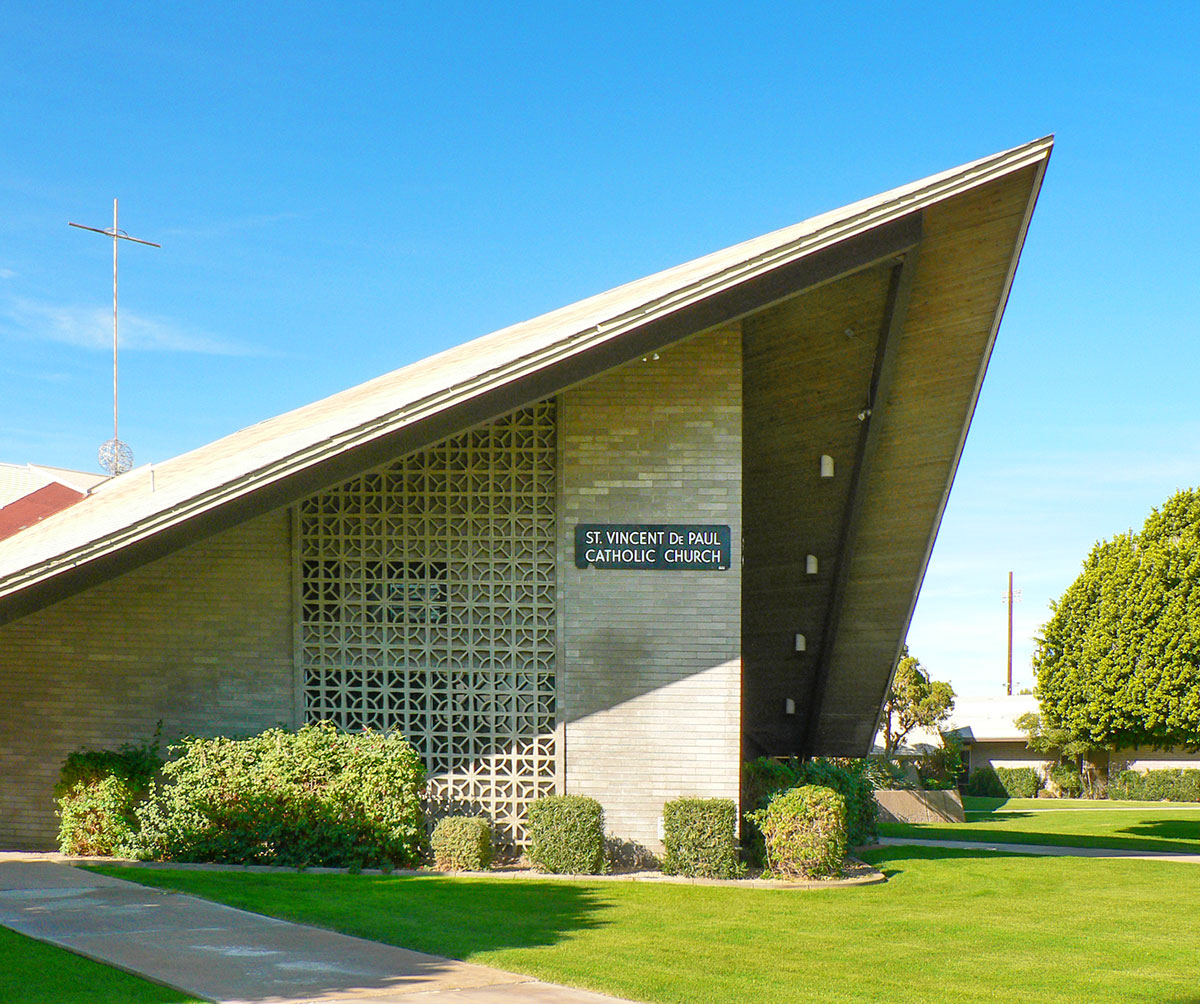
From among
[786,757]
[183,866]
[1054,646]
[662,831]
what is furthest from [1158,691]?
[183,866]

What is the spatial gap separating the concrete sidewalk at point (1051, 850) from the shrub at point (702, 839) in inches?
280

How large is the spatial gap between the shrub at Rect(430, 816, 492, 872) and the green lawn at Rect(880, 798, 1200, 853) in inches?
488

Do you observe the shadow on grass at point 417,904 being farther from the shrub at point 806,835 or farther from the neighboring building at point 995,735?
the neighboring building at point 995,735

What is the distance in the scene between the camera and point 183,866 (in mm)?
11953

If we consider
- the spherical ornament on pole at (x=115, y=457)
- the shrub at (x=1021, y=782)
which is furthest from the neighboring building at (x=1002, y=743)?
the spherical ornament on pole at (x=115, y=457)

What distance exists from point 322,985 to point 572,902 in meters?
4.12

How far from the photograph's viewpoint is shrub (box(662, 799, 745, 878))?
12.4 metres

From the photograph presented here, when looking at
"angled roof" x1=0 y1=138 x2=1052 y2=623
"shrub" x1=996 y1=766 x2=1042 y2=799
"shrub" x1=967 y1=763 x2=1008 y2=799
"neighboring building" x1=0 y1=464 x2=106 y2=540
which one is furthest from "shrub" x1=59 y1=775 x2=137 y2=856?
"shrub" x1=996 y1=766 x2=1042 y2=799

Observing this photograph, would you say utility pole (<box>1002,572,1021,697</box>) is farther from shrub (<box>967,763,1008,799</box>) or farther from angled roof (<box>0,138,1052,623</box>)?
angled roof (<box>0,138,1052,623</box>)

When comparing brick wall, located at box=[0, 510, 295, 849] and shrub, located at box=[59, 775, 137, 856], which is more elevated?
brick wall, located at box=[0, 510, 295, 849]

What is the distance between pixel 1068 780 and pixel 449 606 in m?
36.0

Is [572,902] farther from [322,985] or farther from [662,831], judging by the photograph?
→ [322,985]

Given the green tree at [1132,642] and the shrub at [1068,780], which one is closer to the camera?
the green tree at [1132,642]

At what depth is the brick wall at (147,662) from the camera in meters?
13.7
